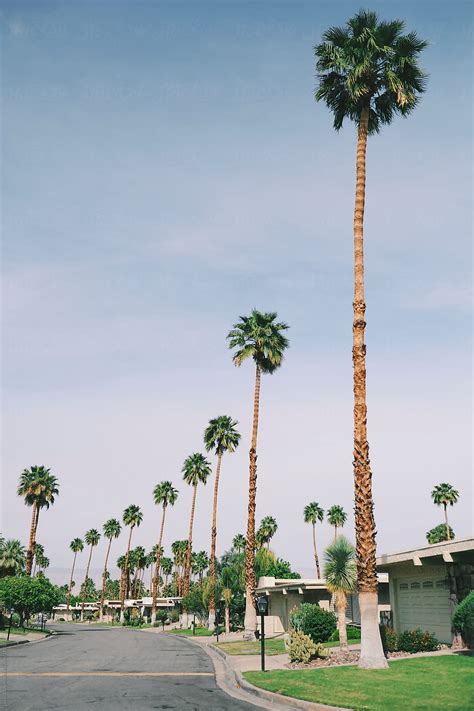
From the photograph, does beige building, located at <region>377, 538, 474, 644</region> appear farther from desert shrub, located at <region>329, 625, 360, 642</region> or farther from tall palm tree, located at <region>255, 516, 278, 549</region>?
tall palm tree, located at <region>255, 516, 278, 549</region>

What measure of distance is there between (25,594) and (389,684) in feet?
182

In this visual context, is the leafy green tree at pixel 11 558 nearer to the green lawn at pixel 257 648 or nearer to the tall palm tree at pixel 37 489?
the tall palm tree at pixel 37 489

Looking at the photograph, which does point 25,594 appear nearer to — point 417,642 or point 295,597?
point 295,597

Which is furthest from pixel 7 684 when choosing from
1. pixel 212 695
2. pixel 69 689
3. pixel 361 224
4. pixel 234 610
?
pixel 234 610

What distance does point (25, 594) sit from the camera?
6247 centimetres

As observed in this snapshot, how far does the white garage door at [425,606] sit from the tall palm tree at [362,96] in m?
7.51

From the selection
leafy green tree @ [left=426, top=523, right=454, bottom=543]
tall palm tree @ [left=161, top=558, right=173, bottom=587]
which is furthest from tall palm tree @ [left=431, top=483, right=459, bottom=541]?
tall palm tree @ [left=161, top=558, right=173, bottom=587]

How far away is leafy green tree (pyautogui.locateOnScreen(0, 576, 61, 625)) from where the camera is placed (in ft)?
200

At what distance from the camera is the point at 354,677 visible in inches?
693

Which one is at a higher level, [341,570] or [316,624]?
[341,570]

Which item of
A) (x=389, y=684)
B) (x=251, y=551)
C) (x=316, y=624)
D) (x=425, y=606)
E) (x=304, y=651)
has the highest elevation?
(x=251, y=551)

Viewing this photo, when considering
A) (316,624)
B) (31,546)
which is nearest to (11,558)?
(31,546)

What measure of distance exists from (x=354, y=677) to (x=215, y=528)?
125 ft

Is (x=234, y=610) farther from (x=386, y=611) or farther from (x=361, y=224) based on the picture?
(x=361, y=224)
